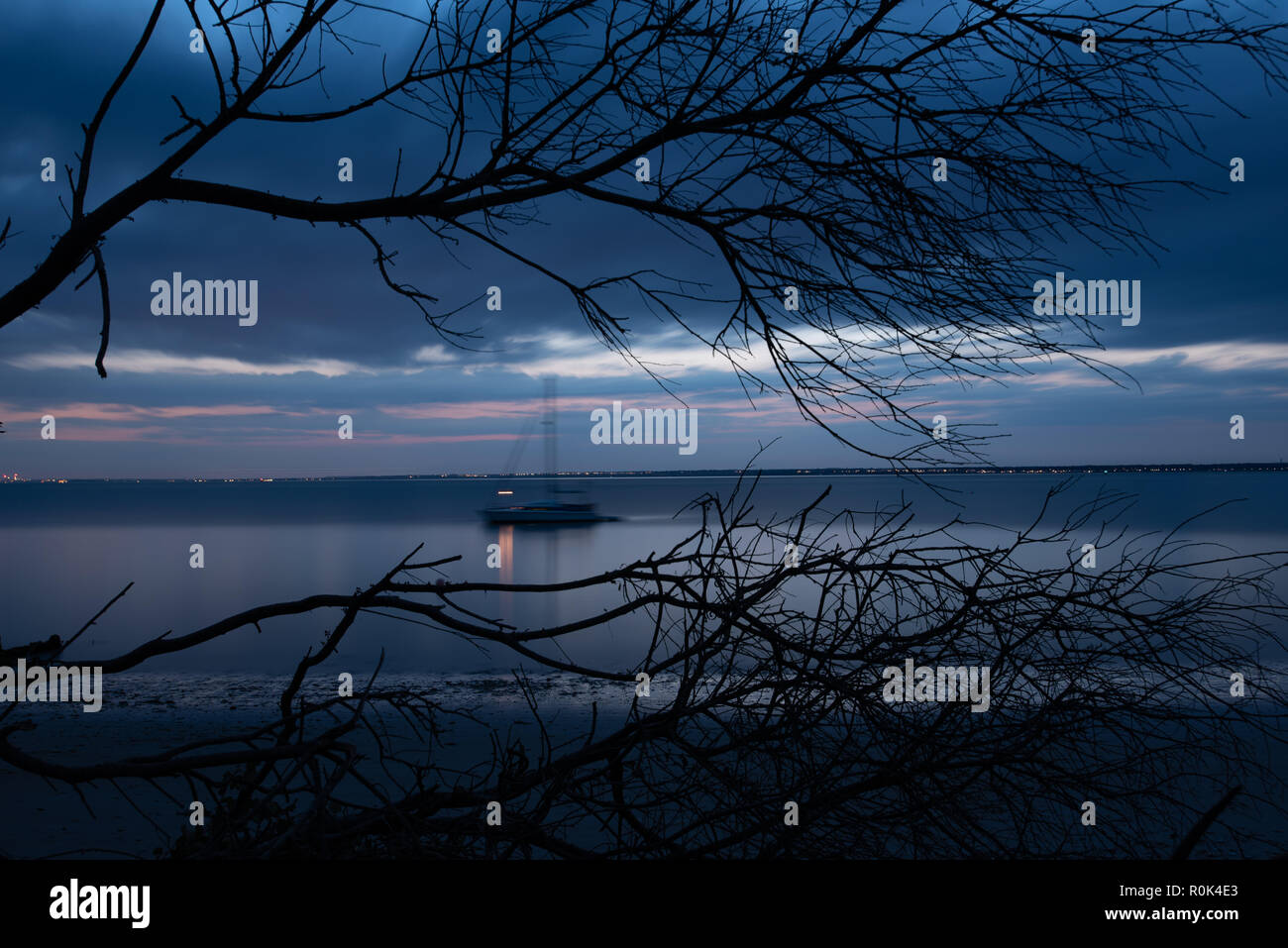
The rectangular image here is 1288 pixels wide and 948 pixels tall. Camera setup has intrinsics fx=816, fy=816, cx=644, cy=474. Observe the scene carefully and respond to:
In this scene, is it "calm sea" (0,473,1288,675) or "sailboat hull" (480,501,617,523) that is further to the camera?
"sailboat hull" (480,501,617,523)

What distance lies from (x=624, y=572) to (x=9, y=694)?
210cm

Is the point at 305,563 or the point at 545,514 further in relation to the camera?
the point at 545,514

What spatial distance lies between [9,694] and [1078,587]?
323 cm

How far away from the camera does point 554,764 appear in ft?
6.90

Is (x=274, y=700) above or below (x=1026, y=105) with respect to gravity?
below

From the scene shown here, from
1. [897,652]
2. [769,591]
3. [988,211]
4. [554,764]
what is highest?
[988,211]

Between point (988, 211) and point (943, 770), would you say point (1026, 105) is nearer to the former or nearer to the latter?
point (988, 211)

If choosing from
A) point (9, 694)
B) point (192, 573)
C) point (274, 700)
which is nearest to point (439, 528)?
point (192, 573)

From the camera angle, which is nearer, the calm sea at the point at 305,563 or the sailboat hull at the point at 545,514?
the calm sea at the point at 305,563

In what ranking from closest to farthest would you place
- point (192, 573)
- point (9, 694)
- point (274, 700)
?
1. point (9, 694)
2. point (274, 700)
3. point (192, 573)

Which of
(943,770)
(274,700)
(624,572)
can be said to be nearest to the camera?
(943,770)
